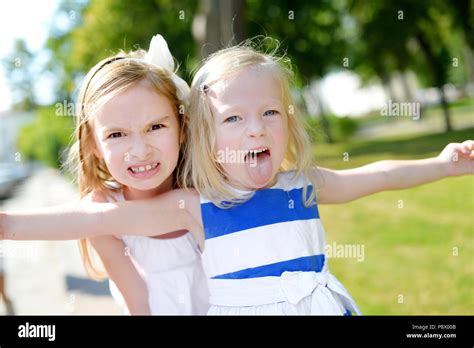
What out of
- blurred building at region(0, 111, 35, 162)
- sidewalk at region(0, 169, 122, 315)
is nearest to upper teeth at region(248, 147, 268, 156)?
sidewalk at region(0, 169, 122, 315)

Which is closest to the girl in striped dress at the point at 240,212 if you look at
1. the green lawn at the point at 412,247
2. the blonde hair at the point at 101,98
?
the blonde hair at the point at 101,98

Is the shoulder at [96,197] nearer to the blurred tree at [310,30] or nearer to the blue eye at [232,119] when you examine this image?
the blue eye at [232,119]

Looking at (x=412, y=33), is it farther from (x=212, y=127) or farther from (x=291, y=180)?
(x=212, y=127)

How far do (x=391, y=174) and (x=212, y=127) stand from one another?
56 cm

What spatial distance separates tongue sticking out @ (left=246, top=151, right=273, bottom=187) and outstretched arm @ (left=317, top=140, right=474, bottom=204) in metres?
0.22

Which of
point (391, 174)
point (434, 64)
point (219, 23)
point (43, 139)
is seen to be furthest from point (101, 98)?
point (43, 139)

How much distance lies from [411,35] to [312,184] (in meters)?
10.3

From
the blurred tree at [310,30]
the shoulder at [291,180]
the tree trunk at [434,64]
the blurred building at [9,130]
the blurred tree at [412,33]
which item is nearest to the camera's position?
the shoulder at [291,180]

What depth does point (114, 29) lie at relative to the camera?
9.34m

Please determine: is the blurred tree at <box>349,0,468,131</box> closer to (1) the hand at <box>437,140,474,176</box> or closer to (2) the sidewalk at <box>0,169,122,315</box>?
(2) the sidewalk at <box>0,169,122,315</box>

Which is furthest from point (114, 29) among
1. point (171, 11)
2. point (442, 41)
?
point (442, 41)

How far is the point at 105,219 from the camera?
5.55 ft

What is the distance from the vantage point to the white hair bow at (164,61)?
1.82 meters

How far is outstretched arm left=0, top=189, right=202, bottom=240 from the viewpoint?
5.40ft
